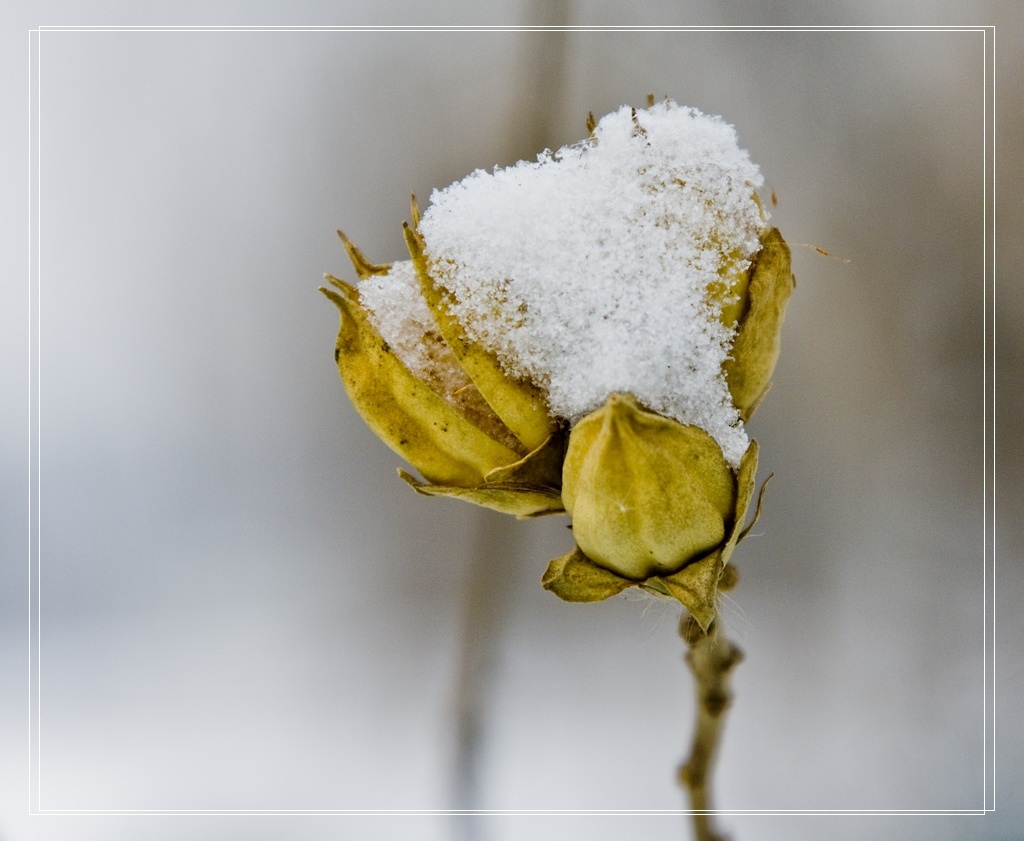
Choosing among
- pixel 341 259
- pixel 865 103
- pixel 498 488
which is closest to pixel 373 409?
pixel 498 488

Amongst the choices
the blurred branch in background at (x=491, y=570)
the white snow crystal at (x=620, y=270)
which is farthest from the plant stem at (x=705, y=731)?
the white snow crystal at (x=620, y=270)

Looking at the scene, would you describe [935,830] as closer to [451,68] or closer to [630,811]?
[630,811]

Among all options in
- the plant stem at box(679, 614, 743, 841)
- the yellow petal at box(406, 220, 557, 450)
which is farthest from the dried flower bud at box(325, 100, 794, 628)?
the plant stem at box(679, 614, 743, 841)

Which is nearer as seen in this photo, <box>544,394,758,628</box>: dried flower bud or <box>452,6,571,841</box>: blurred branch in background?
<box>544,394,758,628</box>: dried flower bud

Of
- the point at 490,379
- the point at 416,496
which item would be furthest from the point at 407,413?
the point at 416,496

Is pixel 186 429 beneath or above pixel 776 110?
beneath

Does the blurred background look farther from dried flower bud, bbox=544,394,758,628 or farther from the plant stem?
dried flower bud, bbox=544,394,758,628

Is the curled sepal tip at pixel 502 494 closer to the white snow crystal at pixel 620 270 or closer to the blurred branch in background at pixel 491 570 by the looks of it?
the white snow crystal at pixel 620 270
